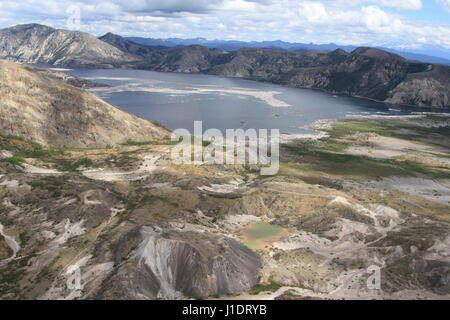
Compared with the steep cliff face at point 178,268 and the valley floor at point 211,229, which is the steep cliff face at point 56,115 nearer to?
the valley floor at point 211,229

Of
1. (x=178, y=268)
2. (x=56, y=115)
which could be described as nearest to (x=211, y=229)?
(x=178, y=268)

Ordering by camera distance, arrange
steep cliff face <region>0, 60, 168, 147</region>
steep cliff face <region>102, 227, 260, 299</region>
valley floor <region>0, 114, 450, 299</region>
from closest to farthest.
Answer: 1. steep cliff face <region>102, 227, 260, 299</region>
2. valley floor <region>0, 114, 450, 299</region>
3. steep cliff face <region>0, 60, 168, 147</region>

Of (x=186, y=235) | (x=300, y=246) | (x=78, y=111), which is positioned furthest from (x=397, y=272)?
(x=78, y=111)

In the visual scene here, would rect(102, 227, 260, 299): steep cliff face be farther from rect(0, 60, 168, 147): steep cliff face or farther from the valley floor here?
rect(0, 60, 168, 147): steep cliff face

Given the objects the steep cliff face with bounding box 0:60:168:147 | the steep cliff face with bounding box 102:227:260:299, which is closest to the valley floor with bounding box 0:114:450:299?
the steep cliff face with bounding box 102:227:260:299

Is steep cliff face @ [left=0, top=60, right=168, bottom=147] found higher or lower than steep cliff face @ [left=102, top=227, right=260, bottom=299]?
higher

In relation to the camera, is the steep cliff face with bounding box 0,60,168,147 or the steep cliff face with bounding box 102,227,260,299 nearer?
the steep cliff face with bounding box 102,227,260,299

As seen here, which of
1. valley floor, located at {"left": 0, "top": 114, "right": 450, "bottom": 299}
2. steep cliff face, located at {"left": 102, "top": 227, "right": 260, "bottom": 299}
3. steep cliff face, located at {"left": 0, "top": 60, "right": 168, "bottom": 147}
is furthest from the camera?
steep cliff face, located at {"left": 0, "top": 60, "right": 168, "bottom": 147}
